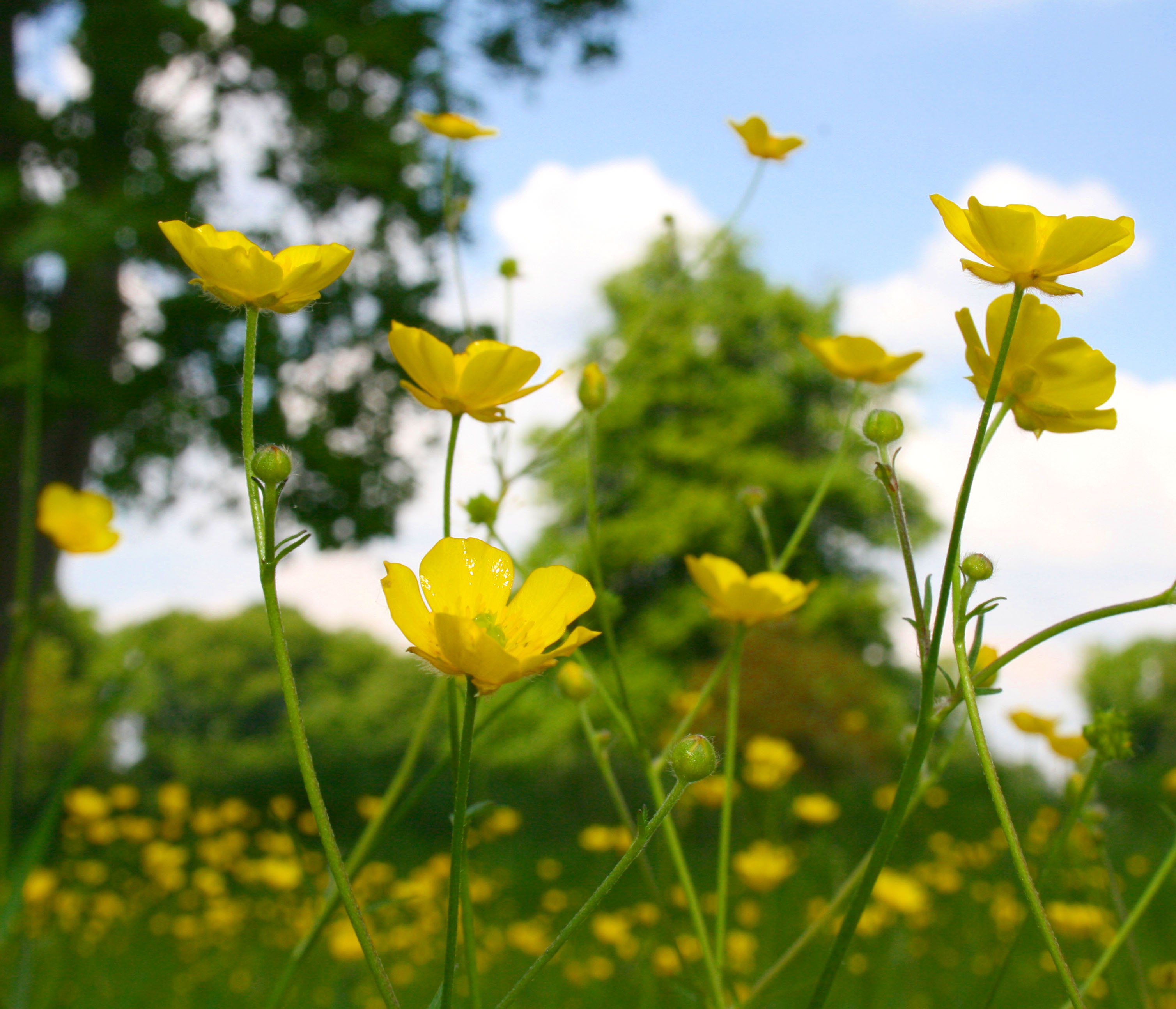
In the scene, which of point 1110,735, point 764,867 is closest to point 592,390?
point 1110,735

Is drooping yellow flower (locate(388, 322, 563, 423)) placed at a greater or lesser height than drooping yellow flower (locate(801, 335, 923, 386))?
lesser

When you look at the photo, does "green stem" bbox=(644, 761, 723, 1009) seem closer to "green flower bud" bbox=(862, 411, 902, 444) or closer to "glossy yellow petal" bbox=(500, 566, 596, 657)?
"glossy yellow petal" bbox=(500, 566, 596, 657)

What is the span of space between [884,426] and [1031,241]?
0.50 feet

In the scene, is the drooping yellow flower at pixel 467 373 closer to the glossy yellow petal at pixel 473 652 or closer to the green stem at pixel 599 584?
the green stem at pixel 599 584

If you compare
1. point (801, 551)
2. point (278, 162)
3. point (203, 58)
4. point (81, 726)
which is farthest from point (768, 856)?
point (81, 726)

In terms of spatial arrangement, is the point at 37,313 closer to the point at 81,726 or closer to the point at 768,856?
the point at 768,856

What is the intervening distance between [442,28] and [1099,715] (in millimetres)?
7752

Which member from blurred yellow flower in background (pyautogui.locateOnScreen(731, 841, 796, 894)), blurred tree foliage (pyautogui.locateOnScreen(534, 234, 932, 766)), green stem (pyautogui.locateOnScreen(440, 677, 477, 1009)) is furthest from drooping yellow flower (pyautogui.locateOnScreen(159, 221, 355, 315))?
blurred tree foliage (pyautogui.locateOnScreen(534, 234, 932, 766))

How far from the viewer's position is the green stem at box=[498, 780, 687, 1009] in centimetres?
45

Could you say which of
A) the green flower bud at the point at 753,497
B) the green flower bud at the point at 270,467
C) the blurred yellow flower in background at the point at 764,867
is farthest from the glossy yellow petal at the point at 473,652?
the blurred yellow flower in background at the point at 764,867

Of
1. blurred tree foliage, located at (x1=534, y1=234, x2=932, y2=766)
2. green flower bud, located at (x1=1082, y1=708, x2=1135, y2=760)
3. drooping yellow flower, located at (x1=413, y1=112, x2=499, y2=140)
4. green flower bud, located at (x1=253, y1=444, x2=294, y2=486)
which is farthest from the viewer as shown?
blurred tree foliage, located at (x1=534, y1=234, x2=932, y2=766)

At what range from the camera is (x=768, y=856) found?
7.34ft

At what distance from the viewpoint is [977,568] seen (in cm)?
65

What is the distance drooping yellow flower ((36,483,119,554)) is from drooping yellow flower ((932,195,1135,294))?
4.22 feet
